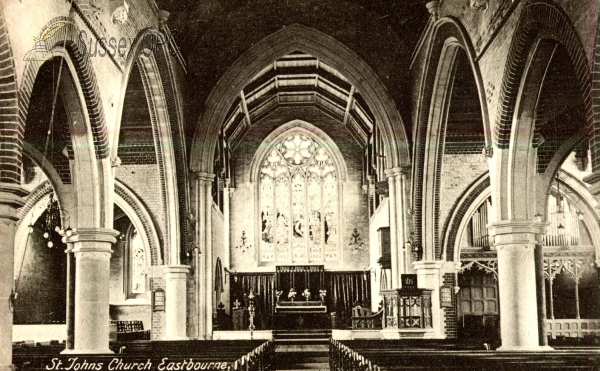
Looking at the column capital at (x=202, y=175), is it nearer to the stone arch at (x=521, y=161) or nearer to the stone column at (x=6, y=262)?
the stone arch at (x=521, y=161)

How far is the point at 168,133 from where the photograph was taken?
17.2 m

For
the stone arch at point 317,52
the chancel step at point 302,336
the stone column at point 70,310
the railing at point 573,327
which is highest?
the stone arch at point 317,52

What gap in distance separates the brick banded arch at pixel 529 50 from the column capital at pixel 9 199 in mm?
5856

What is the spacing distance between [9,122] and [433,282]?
1184cm

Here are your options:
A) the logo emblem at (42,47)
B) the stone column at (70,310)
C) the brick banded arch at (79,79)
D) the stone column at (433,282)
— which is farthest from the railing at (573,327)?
the logo emblem at (42,47)

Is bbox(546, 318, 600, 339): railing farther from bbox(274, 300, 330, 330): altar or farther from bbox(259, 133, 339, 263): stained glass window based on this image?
bbox(259, 133, 339, 263): stained glass window

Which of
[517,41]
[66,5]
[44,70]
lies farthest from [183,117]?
[517,41]

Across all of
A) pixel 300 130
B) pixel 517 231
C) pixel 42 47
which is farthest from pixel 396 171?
pixel 42 47

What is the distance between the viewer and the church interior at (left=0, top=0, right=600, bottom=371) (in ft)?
32.5

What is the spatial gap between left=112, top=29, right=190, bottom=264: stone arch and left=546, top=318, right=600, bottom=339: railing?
10.3 metres

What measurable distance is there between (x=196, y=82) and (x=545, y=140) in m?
8.80

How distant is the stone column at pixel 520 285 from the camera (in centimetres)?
1118

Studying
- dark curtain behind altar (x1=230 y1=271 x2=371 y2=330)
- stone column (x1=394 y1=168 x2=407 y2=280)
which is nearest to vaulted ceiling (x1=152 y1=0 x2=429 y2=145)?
stone column (x1=394 y1=168 x2=407 y2=280)

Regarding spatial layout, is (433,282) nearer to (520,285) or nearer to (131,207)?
(520,285)
